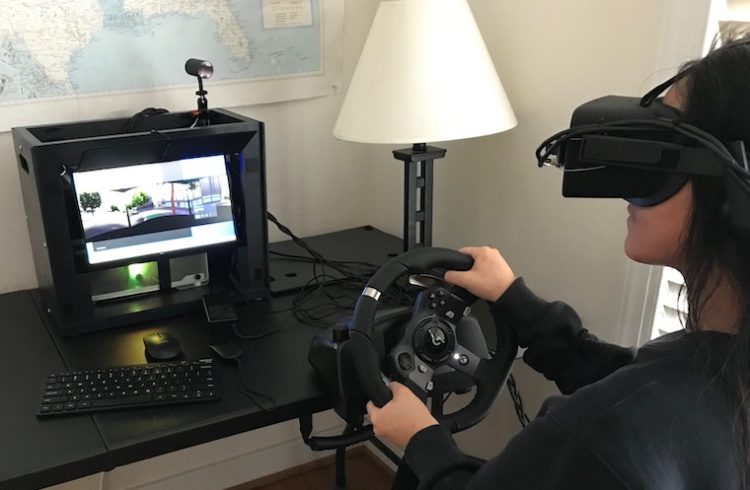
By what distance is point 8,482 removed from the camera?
3.29 ft

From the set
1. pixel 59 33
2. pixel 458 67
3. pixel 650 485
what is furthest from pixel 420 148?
pixel 650 485

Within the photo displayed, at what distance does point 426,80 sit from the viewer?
1.42 m

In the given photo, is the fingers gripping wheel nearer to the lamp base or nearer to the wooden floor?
the lamp base

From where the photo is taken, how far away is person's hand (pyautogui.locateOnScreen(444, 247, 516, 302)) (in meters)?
1.18

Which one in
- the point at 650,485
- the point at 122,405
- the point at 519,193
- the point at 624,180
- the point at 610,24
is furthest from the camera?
the point at 519,193

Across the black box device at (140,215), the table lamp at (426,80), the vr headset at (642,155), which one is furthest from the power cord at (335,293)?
the vr headset at (642,155)

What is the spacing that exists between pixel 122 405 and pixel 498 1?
115cm

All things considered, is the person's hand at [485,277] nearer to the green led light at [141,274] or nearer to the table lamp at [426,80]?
the table lamp at [426,80]

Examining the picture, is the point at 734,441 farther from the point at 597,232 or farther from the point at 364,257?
the point at 364,257

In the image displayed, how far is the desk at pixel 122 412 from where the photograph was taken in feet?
3.48

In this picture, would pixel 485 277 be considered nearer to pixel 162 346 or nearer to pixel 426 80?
pixel 426 80

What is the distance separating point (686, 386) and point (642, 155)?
27 cm

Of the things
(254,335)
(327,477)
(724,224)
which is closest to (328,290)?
(254,335)

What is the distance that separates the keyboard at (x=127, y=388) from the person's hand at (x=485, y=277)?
1.44ft
